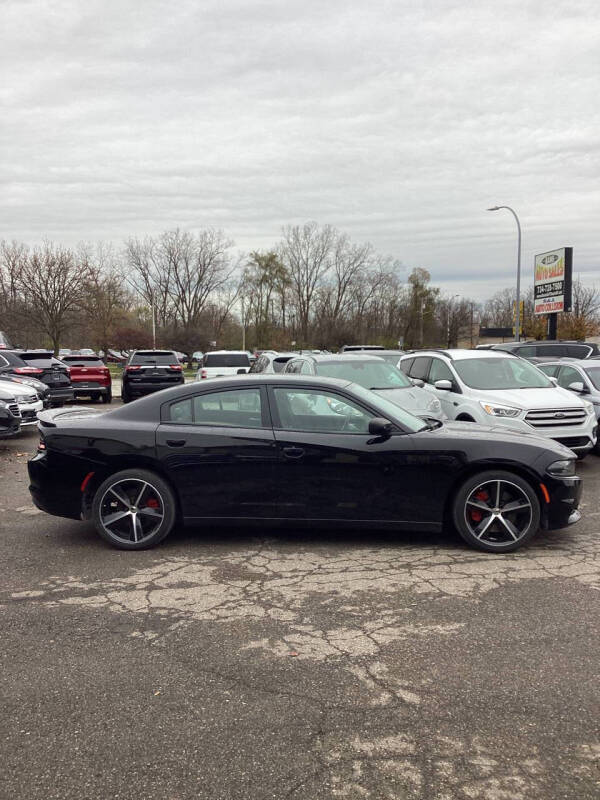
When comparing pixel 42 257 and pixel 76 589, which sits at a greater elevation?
pixel 42 257

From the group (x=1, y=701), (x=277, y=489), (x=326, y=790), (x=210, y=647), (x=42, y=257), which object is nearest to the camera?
(x=326, y=790)

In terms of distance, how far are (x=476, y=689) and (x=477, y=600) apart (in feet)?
4.07

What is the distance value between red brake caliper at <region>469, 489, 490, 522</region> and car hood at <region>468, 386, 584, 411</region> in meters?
4.11

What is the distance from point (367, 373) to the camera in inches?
439

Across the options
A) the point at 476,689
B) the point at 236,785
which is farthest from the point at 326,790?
the point at 476,689

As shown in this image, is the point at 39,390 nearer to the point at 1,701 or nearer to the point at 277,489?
the point at 277,489

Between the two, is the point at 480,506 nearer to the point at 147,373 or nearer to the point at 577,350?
the point at 577,350

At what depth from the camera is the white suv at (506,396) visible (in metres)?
9.35

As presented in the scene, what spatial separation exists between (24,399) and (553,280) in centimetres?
2916

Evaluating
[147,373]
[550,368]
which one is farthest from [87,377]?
[550,368]

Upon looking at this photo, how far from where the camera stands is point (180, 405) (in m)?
5.90

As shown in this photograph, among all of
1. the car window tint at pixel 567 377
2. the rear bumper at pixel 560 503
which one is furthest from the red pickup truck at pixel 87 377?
the rear bumper at pixel 560 503

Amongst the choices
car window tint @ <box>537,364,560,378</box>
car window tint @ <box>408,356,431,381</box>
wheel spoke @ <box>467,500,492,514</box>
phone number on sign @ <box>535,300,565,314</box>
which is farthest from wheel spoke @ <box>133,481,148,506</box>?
phone number on sign @ <box>535,300,565,314</box>

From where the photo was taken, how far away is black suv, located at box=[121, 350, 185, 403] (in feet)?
71.4
